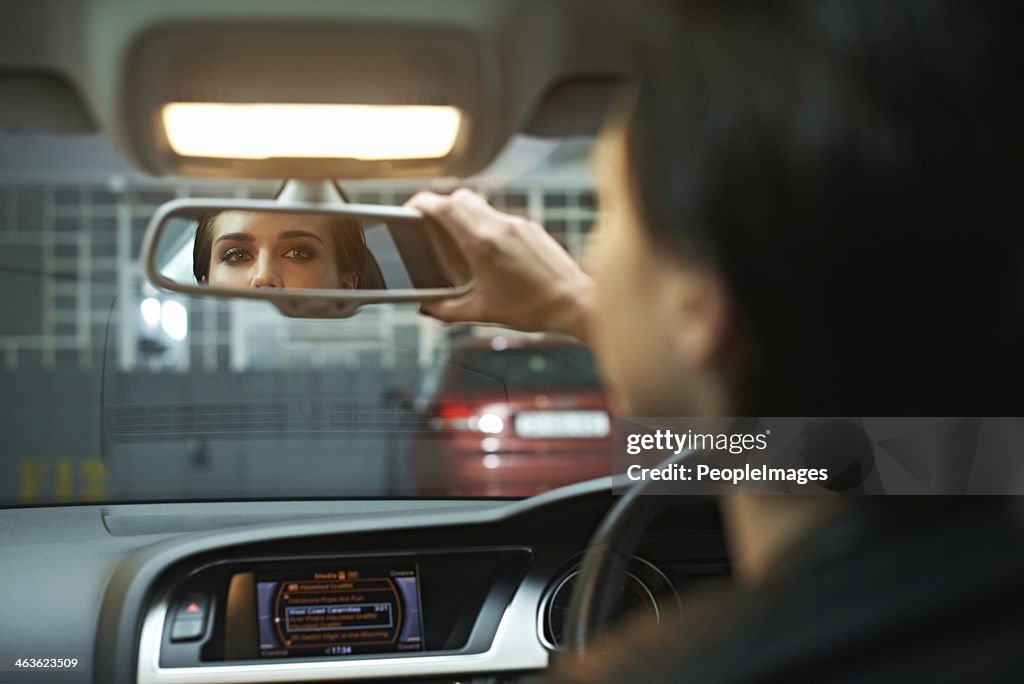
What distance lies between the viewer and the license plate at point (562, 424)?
3.37 meters

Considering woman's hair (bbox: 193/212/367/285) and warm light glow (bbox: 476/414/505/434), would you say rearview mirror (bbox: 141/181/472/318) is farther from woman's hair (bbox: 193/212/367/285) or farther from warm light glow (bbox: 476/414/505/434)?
warm light glow (bbox: 476/414/505/434)

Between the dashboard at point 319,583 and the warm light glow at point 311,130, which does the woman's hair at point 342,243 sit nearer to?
the warm light glow at point 311,130

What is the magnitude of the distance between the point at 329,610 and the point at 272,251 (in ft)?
4.20

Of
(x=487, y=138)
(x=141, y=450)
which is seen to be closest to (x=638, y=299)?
(x=487, y=138)

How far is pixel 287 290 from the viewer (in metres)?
1.67

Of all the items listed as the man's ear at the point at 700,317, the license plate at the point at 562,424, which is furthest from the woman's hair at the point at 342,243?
the license plate at the point at 562,424

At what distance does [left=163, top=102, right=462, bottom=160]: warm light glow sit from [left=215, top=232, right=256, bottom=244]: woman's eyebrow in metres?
0.18

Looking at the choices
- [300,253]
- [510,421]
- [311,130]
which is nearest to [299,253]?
[300,253]

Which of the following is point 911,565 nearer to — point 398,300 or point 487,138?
point 398,300

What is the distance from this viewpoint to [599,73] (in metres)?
2.48

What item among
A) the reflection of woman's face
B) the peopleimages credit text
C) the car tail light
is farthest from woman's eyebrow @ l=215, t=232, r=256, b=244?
the car tail light

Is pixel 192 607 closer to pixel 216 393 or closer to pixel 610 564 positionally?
pixel 216 393

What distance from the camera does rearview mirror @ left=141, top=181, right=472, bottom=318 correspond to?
1606mm
